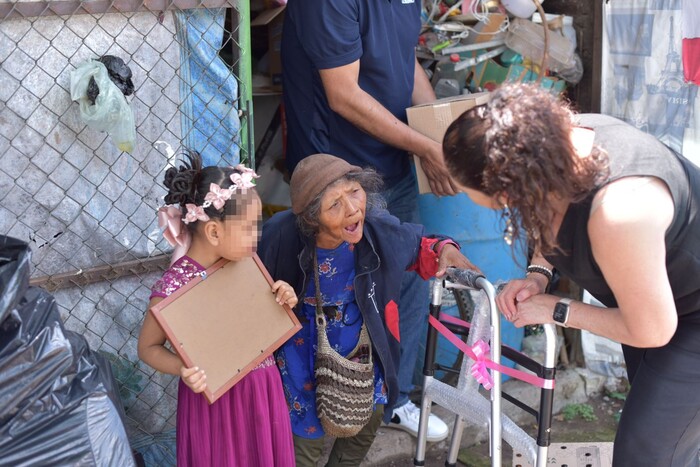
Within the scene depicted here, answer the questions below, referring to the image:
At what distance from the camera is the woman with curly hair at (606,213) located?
2.14 m

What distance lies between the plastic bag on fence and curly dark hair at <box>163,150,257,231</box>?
484 millimetres

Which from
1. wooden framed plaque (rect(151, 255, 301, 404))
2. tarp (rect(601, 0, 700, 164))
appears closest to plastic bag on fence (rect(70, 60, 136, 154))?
wooden framed plaque (rect(151, 255, 301, 404))

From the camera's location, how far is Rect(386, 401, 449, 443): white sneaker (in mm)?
4176

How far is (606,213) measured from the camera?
2178mm

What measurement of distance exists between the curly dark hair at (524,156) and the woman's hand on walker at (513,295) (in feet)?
1.44

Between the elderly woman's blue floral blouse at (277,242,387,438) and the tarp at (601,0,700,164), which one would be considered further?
the tarp at (601,0,700,164)

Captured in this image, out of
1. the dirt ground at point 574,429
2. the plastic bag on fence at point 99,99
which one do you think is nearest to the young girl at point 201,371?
the plastic bag on fence at point 99,99

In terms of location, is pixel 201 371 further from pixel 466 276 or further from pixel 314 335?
pixel 466 276

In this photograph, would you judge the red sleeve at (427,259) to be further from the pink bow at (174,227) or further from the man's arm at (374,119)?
the pink bow at (174,227)

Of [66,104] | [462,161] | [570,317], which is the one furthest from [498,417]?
[66,104]

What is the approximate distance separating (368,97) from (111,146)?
1085 mm

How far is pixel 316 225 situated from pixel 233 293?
39 centimetres

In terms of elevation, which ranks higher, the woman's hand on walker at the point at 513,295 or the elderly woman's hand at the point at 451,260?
the woman's hand on walker at the point at 513,295

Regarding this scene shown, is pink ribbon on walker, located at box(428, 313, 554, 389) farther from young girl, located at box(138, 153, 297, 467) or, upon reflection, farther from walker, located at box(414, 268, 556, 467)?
young girl, located at box(138, 153, 297, 467)
